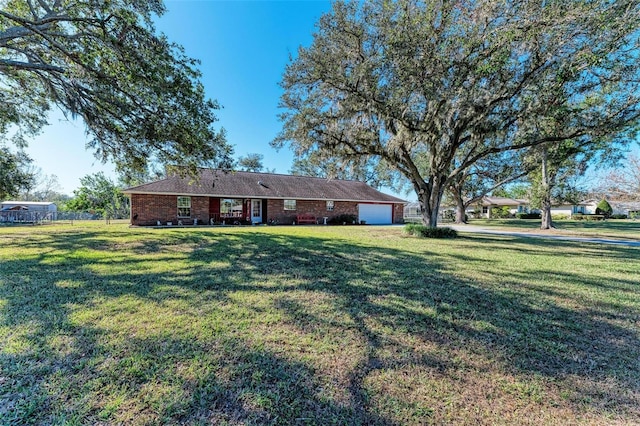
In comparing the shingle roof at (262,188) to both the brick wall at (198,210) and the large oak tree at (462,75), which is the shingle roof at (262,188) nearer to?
the brick wall at (198,210)

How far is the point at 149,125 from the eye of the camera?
8.42 m

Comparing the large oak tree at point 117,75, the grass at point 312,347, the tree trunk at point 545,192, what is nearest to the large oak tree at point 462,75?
the large oak tree at point 117,75

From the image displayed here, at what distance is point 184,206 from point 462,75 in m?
17.0

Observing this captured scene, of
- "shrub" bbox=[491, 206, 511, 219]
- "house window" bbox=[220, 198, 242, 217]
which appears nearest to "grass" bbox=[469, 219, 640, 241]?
"shrub" bbox=[491, 206, 511, 219]

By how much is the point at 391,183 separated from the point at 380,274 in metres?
27.7

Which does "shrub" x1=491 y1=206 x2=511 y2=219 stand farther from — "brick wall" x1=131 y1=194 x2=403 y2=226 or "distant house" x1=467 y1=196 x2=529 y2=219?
"brick wall" x1=131 y1=194 x2=403 y2=226

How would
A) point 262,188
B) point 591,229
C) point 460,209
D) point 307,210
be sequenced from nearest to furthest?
point 591,229
point 262,188
point 307,210
point 460,209

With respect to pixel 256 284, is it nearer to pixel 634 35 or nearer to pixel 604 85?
pixel 634 35

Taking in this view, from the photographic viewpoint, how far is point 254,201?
2080cm

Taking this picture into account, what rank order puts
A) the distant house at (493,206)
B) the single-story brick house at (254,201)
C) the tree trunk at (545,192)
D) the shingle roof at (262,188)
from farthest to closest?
the distant house at (493,206) → the tree trunk at (545,192) → the shingle roof at (262,188) → the single-story brick house at (254,201)

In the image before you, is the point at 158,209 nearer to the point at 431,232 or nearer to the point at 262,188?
the point at 262,188

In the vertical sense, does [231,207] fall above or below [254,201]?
below

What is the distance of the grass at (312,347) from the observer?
201cm

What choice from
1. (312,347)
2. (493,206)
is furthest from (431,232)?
(493,206)
